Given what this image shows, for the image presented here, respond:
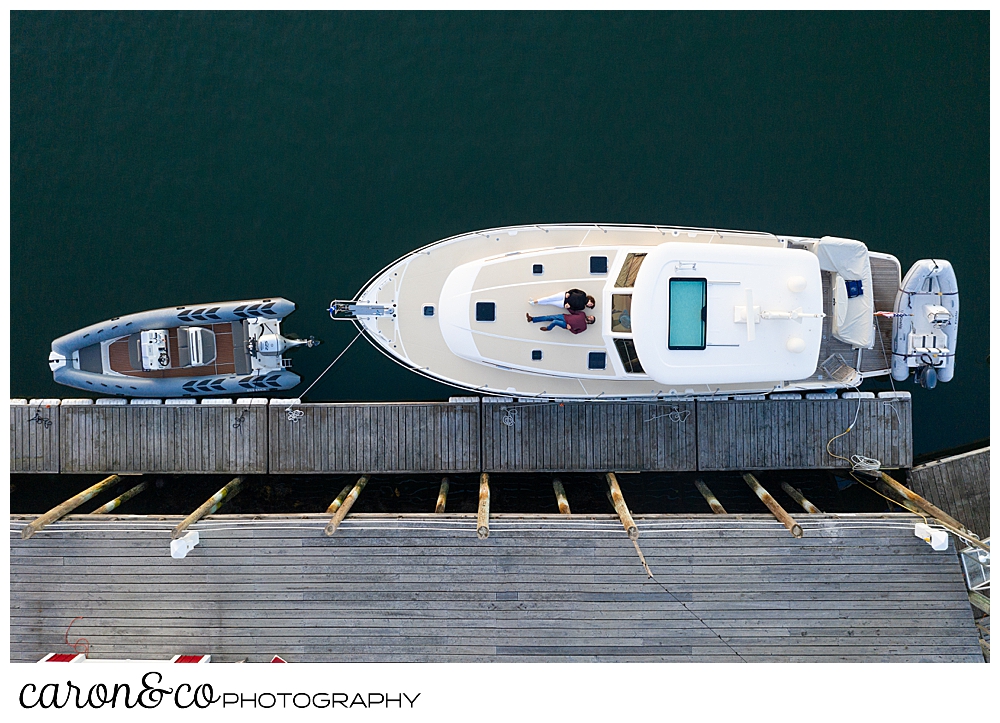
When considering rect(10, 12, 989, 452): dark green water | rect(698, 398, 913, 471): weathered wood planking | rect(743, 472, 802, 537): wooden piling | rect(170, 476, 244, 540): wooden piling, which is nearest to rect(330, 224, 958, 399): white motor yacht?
rect(698, 398, 913, 471): weathered wood planking

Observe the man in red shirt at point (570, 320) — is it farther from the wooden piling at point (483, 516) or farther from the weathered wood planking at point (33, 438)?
the weathered wood planking at point (33, 438)

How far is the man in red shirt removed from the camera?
9.35m

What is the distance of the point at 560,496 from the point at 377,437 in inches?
184

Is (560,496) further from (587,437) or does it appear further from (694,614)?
(694,614)

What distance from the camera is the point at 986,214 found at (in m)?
11.9

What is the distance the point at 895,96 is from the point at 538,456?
12.6 metres

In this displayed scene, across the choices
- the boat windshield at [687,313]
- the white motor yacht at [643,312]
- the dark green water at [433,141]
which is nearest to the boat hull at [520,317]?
the white motor yacht at [643,312]

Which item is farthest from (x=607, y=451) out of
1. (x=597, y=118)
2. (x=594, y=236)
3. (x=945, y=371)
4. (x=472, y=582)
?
(x=597, y=118)

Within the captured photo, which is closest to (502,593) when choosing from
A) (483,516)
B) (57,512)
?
(483,516)

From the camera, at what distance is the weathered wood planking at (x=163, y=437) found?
11.6 meters

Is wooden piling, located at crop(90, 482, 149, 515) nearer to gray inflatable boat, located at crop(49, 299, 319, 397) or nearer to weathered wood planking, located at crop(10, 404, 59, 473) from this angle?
weathered wood planking, located at crop(10, 404, 59, 473)

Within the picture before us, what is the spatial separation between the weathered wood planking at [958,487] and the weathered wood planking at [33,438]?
21359 millimetres

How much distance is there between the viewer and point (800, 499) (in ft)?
37.7

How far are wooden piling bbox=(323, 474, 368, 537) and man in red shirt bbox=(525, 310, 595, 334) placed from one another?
5.67 m
